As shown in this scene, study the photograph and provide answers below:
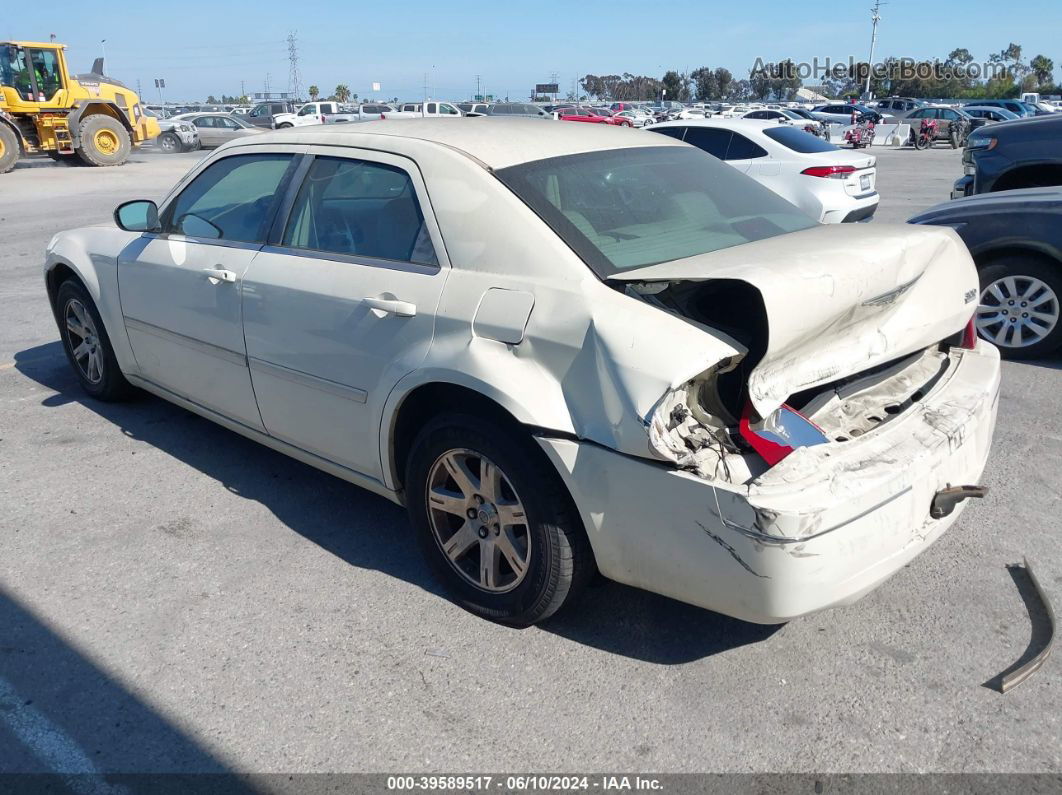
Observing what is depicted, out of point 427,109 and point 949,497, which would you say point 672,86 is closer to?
point 427,109

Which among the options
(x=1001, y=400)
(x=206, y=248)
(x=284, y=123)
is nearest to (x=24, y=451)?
(x=206, y=248)

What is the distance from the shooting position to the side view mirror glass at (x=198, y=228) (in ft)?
13.5

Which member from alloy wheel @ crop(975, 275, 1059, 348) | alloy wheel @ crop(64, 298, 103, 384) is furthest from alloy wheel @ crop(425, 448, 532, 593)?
alloy wheel @ crop(975, 275, 1059, 348)

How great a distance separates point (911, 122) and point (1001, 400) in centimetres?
3467

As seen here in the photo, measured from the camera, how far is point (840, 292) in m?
2.66

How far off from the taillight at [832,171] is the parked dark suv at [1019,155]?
63.1 inches

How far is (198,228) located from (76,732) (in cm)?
239

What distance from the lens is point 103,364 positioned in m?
5.09

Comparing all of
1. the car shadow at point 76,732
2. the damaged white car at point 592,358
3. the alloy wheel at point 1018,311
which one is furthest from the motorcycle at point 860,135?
the car shadow at point 76,732

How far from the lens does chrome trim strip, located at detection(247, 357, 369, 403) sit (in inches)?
131

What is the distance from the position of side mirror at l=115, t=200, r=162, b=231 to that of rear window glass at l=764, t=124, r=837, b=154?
811 cm

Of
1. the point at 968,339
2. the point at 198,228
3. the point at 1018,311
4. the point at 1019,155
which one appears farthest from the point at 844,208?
the point at 198,228

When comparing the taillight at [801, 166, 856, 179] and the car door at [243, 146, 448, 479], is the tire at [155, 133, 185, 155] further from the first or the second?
the car door at [243, 146, 448, 479]

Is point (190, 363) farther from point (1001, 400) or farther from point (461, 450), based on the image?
point (1001, 400)
